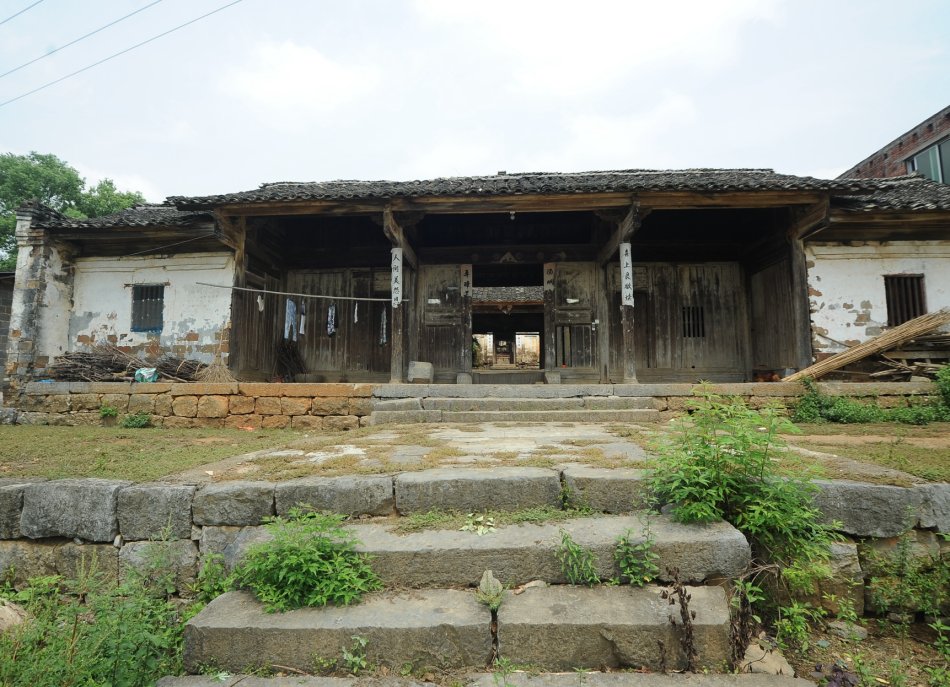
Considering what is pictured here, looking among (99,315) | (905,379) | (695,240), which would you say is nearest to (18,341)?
(99,315)

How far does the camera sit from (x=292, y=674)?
1903mm

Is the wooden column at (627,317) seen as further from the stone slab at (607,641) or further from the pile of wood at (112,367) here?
the pile of wood at (112,367)

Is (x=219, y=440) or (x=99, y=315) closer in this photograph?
(x=219, y=440)

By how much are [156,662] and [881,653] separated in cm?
345

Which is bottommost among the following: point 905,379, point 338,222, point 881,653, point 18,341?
point 881,653

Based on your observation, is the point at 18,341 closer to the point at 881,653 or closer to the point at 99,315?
the point at 99,315

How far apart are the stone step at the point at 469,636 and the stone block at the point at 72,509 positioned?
156 centimetres

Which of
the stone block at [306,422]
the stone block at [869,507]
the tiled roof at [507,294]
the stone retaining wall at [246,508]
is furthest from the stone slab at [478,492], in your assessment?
the tiled roof at [507,294]

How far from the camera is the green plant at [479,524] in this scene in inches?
96.1

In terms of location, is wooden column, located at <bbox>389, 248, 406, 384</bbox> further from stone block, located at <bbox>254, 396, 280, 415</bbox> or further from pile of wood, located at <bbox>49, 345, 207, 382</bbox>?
pile of wood, located at <bbox>49, 345, 207, 382</bbox>

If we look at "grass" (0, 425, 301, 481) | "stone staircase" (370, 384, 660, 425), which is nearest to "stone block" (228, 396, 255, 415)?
"grass" (0, 425, 301, 481)

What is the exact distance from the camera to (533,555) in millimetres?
2232

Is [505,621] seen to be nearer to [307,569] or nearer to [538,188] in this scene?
[307,569]

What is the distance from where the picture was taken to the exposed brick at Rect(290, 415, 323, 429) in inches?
256
